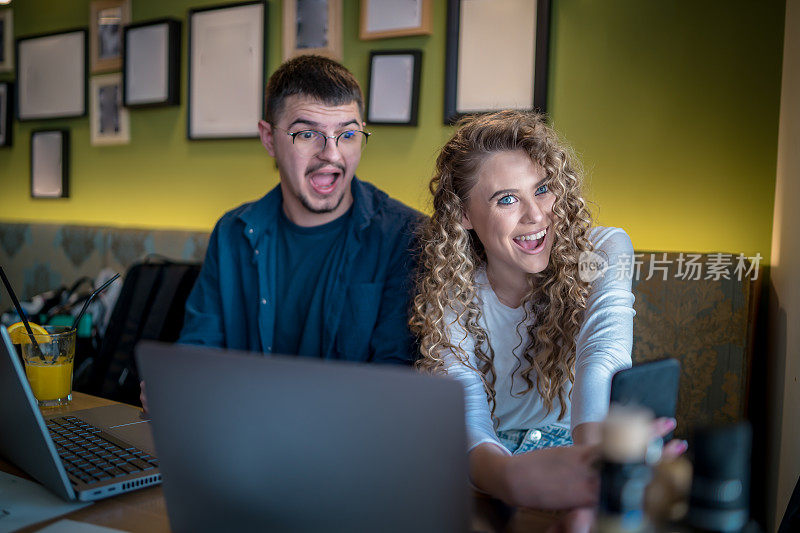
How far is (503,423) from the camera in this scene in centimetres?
144

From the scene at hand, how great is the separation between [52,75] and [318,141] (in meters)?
2.45

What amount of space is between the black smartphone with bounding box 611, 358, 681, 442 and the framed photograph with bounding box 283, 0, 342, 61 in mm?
2210

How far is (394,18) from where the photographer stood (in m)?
2.41

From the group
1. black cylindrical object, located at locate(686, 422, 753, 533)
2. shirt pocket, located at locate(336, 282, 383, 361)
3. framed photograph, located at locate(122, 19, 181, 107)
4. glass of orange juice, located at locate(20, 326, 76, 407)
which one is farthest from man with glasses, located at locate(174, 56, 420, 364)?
framed photograph, located at locate(122, 19, 181, 107)

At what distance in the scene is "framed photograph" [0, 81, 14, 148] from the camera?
361cm

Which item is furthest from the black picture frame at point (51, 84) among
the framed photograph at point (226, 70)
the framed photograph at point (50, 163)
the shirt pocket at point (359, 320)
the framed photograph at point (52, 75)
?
the shirt pocket at point (359, 320)

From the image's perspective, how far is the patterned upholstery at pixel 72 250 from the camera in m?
2.79

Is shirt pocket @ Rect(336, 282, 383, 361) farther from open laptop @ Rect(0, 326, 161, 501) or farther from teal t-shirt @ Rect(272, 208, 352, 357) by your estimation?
open laptop @ Rect(0, 326, 161, 501)

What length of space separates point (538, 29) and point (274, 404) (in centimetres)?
193

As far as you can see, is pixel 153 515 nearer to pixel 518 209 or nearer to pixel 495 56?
pixel 518 209

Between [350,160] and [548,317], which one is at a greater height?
[350,160]

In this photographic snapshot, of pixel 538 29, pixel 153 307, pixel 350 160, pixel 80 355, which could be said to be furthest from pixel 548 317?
pixel 80 355

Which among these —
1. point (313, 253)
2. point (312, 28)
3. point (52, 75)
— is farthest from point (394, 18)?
point (52, 75)

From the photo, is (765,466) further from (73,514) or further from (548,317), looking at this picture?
(73,514)
